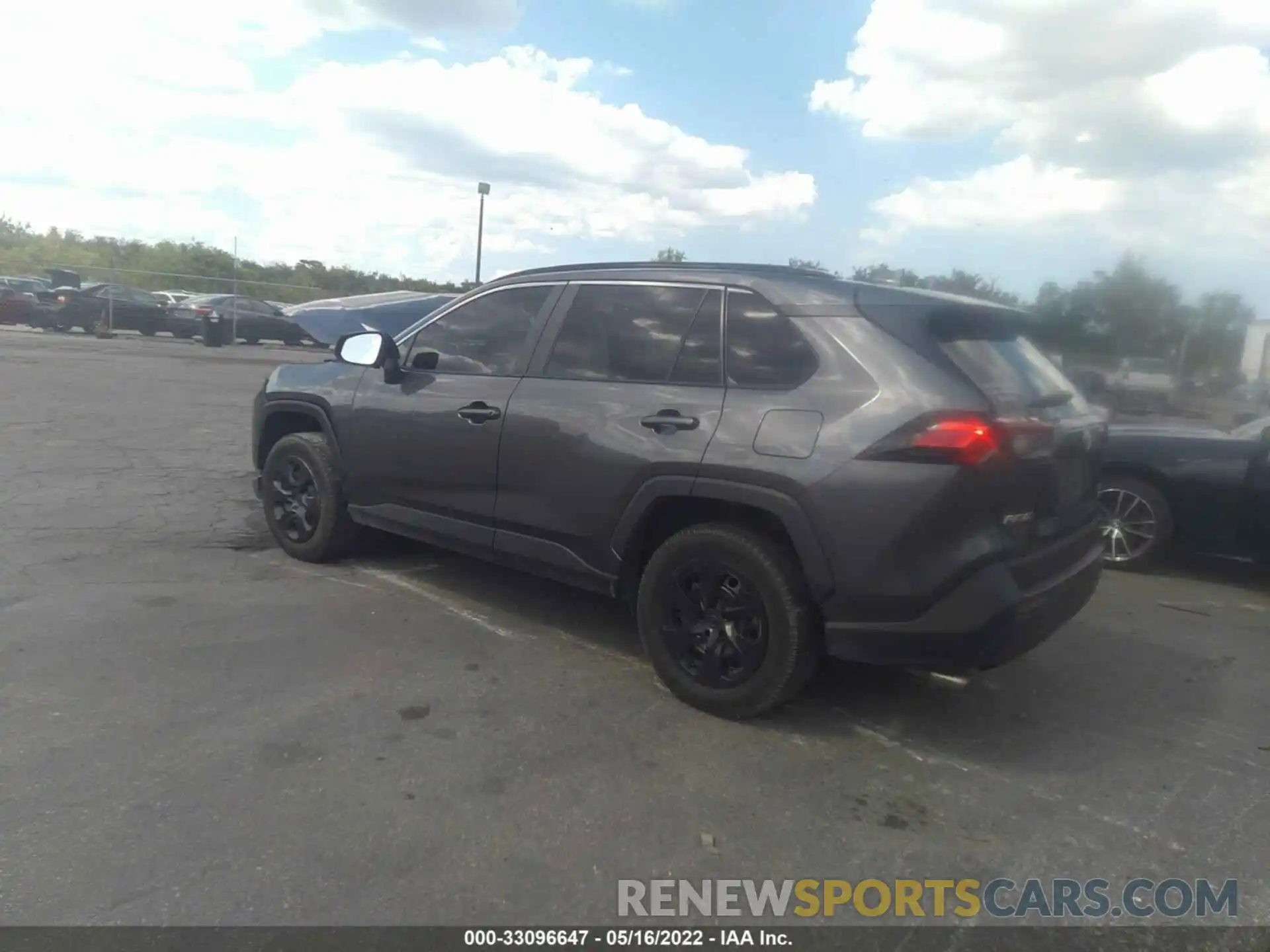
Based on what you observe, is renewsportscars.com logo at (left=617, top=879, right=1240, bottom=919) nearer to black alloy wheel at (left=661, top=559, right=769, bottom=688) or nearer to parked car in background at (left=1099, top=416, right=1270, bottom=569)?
black alloy wheel at (left=661, top=559, right=769, bottom=688)

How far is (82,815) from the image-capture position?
314 centimetres

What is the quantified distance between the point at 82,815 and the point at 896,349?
10.4ft

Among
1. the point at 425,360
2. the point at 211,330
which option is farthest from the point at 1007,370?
the point at 211,330

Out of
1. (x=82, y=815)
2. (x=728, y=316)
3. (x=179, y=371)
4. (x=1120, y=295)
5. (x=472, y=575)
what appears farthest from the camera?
(x=179, y=371)

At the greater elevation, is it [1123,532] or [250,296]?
[250,296]

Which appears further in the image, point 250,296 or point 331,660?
point 250,296

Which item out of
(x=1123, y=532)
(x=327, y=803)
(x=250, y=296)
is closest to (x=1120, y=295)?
(x=1123, y=532)

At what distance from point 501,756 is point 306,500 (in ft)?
9.38

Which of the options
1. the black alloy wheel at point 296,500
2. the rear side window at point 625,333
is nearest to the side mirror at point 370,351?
the black alloy wheel at point 296,500

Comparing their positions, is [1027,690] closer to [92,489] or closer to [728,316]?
[728,316]

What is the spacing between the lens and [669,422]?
4.06 meters

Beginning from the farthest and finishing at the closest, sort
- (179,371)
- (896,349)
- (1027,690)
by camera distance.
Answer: (179,371), (1027,690), (896,349)

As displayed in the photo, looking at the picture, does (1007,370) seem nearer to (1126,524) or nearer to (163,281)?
(1126,524)

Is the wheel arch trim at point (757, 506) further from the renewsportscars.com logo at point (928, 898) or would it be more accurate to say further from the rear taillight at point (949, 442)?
the renewsportscars.com logo at point (928, 898)
